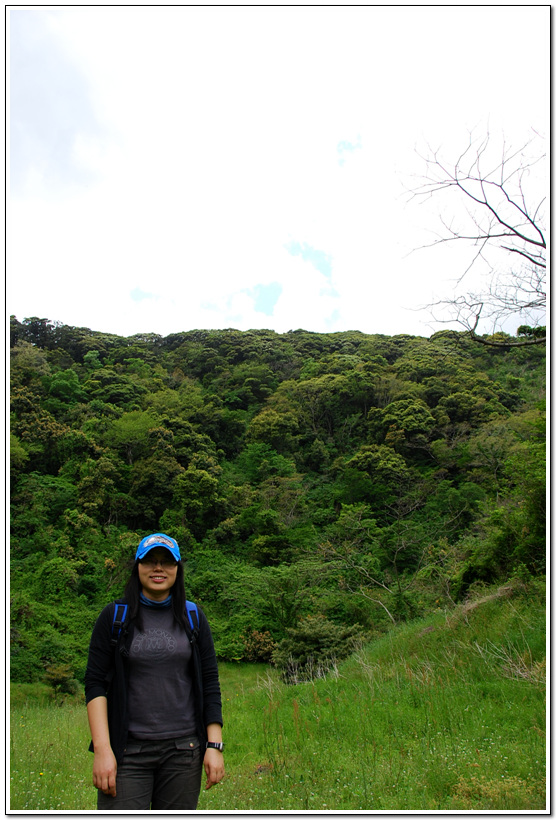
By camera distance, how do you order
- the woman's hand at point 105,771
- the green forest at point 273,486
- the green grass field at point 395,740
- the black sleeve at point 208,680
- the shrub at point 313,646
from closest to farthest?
1. the woman's hand at point 105,771
2. the black sleeve at point 208,680
3. the green grass field at point 395,740
4. the shrub at point 313,646
5. the green forest at point 273,486

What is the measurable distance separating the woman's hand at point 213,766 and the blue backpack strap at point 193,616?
409mm

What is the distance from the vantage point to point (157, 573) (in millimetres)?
1822

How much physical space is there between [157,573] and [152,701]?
1.42 feet

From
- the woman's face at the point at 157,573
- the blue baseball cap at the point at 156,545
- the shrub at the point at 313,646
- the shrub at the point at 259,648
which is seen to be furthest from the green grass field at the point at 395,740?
the shrub at the point at 259,648

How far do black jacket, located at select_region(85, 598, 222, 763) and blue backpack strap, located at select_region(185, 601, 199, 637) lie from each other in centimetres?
1

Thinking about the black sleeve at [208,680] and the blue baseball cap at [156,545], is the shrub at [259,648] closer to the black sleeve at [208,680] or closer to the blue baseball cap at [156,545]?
the black sleeve at [208,680]

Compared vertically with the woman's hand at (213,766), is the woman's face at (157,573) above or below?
above

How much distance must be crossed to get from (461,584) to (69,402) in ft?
82.3

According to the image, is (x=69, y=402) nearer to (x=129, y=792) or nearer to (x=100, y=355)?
(x=100, y=355)

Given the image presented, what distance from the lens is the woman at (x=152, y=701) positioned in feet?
5.41

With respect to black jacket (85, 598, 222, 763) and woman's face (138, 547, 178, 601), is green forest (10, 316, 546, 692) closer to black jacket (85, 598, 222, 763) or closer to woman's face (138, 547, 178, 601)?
woman's face (138, 547, 178, 601)

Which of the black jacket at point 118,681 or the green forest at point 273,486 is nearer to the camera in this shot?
the black jacket at point 118,681

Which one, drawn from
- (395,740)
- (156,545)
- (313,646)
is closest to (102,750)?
(156,545)

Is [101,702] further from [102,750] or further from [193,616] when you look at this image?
[193,616]
